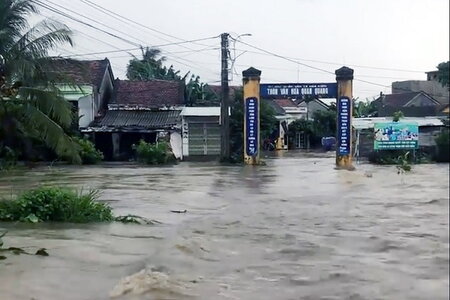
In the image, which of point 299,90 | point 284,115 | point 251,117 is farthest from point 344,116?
point 284,115

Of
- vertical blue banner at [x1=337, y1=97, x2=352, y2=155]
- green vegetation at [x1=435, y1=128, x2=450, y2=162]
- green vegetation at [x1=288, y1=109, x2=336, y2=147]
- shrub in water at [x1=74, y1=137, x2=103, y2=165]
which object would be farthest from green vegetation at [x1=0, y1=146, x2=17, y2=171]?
green vegetation at [x1=435, y1=128, x2=450, y2=162]

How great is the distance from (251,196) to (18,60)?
520 cm

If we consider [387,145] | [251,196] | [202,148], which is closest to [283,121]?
[202,148]

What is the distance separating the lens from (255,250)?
677cm

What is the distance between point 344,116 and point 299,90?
2143 mm

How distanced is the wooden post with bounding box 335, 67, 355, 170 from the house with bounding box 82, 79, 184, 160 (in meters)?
7.71

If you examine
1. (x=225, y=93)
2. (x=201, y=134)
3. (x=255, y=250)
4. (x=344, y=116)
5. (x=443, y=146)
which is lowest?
(x=255, y=250)

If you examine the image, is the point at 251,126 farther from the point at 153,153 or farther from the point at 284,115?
the point at 284,115

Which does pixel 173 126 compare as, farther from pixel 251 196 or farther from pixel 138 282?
pixel 138 282

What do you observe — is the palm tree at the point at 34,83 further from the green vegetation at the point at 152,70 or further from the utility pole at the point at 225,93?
the green vegetation at the point at 152,70

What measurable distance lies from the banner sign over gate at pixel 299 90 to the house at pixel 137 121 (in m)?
5.08

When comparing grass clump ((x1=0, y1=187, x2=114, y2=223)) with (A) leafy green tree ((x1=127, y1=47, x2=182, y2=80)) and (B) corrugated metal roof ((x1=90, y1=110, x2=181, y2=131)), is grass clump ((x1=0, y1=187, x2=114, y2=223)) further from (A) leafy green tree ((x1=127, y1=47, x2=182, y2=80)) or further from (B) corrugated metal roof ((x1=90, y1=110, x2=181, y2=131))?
(A) leafy green tree ((x1=127, y1=47, x2=182, y2=80))

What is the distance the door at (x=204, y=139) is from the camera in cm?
2886

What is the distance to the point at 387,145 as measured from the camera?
1533cm
